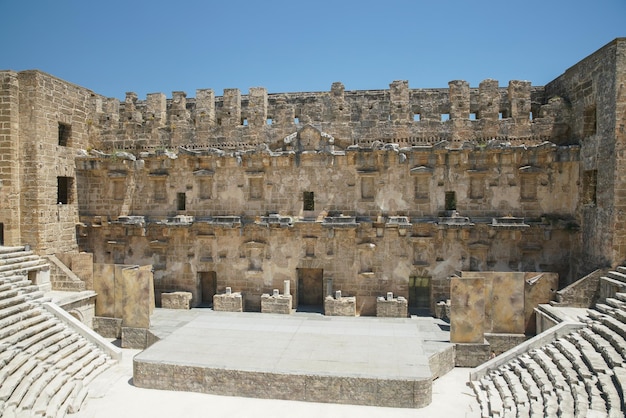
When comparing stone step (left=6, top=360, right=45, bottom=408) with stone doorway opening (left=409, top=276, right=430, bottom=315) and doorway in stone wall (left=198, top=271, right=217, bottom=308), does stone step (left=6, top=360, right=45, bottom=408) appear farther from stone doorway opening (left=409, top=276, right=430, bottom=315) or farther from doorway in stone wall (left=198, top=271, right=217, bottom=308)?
stone doorway opening (left=409, top=276, right=430, bottom=315)

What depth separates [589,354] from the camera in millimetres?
10547

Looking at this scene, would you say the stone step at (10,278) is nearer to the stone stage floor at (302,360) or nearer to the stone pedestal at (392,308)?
the stone stage floor at (302,360)

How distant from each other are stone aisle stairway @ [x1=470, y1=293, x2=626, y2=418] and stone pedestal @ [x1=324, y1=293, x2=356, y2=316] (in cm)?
565

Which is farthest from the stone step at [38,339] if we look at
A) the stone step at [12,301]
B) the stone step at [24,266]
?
the stone step at [24,266]

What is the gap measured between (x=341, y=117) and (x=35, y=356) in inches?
506

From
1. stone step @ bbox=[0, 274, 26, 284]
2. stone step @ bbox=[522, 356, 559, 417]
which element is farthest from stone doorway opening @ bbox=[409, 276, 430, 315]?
stone step @ bbox=[0, 274, 26, 284]

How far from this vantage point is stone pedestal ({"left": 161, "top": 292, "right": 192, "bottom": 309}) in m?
17.7

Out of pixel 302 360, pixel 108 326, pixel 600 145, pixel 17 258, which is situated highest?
pixel 600 145

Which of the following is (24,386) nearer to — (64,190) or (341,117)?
(64,190)

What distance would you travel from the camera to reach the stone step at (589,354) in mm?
9805

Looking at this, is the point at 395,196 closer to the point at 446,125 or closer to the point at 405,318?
the point at 446,125

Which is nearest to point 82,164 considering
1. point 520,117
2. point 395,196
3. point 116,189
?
point 116,189

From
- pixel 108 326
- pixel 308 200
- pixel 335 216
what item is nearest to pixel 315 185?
pixel 308 200

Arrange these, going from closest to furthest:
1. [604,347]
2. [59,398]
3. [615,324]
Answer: [604,347] → [59,398] → [615,324]
